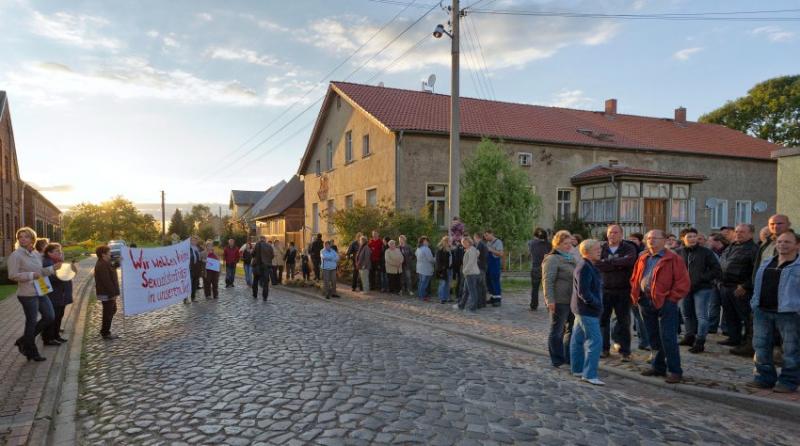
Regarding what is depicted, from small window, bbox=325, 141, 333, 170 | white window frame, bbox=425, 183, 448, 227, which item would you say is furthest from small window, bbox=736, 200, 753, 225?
small window, bbox=325, 141, 333, 170

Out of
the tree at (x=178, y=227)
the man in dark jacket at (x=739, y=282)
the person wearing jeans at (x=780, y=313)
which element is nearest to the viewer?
the person wearing jeans at (x=780, y=313)

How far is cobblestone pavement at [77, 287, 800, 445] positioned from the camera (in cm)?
448

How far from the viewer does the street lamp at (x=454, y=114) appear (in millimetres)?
13805

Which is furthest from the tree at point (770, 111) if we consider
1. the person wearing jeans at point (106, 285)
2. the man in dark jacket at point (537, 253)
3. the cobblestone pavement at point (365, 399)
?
the person wearing jeans at point (106, 285)

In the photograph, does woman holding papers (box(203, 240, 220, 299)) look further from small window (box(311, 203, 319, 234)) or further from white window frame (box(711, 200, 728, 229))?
white window frame (box(711, 200, 728, 229))

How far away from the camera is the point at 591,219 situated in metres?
26.0

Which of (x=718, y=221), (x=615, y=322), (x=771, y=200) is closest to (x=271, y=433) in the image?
(x=615, y=322)

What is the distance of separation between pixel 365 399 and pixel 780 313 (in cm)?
473

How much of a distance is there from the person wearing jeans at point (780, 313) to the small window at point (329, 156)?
1033 inches

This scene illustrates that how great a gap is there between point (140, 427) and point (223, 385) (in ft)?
3.88

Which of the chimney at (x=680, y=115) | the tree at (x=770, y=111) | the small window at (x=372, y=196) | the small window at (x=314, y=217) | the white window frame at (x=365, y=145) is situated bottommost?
the small window at (x=314, y=217)

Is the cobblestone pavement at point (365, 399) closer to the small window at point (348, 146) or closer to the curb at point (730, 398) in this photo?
the curb at point (730, 398)

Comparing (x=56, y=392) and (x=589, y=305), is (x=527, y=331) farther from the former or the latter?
(x=56, y=392)

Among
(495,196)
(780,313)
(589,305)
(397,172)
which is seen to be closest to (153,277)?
(589,305)
